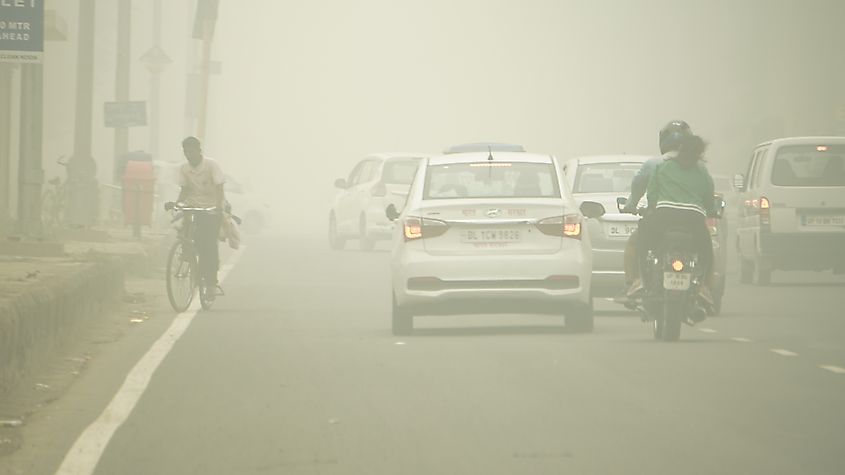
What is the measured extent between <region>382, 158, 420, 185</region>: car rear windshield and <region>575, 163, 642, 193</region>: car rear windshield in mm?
13788

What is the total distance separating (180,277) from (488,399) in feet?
27.2

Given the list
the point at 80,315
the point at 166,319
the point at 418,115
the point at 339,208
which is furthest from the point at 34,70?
the point at 418,115

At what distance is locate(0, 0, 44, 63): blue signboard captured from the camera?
68.7 feet

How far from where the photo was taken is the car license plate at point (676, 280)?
51.4 ft

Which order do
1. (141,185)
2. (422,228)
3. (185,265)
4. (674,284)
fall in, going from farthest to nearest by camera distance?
1. (141,185)
2. (185,265)
3. (422,228)
4. (674,284)

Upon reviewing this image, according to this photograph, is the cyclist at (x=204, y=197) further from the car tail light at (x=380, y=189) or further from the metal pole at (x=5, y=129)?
the car tail light at (x=380, y=189)

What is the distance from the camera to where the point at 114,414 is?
37.3ft

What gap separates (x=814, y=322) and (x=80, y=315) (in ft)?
22.3

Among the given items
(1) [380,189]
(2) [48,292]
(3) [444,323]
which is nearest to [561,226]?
(3) [444,323]

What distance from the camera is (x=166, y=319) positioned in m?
18.9

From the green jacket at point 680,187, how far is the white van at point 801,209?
8893 millimetres

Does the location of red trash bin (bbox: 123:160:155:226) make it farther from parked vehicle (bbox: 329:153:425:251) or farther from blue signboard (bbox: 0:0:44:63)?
blue signboard (bbox: 0:0:44:63)

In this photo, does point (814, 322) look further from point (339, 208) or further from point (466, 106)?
point (466, 106)

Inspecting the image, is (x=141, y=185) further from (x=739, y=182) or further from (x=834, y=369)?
(x=834, y=369)
